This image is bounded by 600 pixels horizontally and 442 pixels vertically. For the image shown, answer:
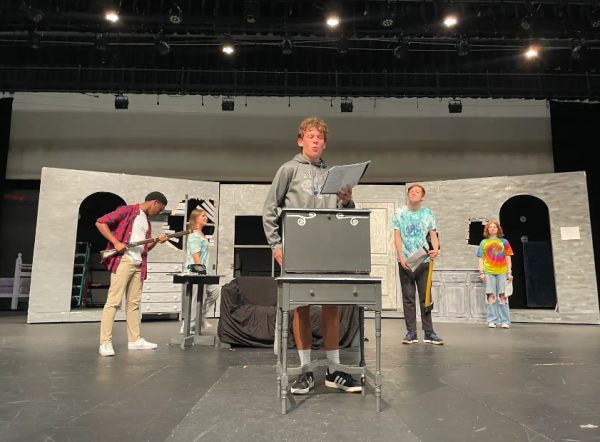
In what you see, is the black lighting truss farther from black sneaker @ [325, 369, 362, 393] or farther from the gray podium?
black sneaker @ [325, 369, 362, 393]

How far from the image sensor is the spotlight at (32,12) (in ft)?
19.6

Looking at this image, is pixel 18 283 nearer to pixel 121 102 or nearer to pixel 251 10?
pixel 121 102

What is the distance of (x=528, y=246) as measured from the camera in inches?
332

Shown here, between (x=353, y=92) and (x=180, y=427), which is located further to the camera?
(x=353, y=92)

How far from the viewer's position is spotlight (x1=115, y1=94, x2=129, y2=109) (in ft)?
27.7

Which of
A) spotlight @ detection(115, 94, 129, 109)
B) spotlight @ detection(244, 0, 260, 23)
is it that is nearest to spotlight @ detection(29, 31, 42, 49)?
spotlight @ detection(115, 94, 129, 109)

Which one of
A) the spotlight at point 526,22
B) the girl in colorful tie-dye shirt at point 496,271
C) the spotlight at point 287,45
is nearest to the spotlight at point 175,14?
the spotlight at point 287,45

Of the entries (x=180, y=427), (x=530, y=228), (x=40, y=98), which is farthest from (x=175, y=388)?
(x=40, y=98)

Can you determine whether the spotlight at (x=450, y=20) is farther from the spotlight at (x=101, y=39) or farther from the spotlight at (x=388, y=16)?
the spotlight at (x=101, y=39)

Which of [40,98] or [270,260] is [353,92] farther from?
[40,98]

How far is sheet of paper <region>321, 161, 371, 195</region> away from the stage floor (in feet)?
3.72

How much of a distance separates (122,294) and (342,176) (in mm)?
2763

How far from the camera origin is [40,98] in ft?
30.1

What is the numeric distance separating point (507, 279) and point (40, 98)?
994 centimetres
